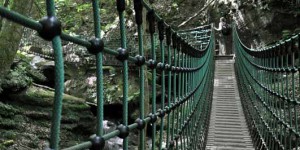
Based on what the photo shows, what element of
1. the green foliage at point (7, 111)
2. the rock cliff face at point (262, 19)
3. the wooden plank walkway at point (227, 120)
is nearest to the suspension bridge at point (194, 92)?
the wooden plank walkway at point (227, 120)

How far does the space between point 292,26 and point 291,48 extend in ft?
22.2

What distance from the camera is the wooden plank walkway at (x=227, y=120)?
4.09m

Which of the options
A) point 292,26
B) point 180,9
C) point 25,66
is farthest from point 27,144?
point 180,9

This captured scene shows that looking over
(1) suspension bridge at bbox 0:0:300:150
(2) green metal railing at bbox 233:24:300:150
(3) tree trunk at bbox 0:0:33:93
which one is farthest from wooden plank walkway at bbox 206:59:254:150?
(3) tree trunk at bbox 0:0:33:93

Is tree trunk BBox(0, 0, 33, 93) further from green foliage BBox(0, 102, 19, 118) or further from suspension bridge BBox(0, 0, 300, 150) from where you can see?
green foliage BBox(0, 102, 19, 118)

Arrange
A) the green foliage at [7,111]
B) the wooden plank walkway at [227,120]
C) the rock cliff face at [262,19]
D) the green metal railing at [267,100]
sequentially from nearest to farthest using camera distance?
the green metal railing at [267,100], the wooden plank walkway at [227,120], the green foliage at [7,111], the rock cliff face at [262,19]

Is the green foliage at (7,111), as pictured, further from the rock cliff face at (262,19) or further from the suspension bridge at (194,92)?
the rock cliff face at (262,19)

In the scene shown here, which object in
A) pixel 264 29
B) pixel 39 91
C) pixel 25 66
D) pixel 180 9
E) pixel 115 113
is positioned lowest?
pixel 115 113

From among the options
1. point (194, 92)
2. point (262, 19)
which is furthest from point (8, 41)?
point (262, 19)

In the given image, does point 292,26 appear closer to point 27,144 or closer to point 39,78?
point 39,78

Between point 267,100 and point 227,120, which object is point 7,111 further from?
point 267,100

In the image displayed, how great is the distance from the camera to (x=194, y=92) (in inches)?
120

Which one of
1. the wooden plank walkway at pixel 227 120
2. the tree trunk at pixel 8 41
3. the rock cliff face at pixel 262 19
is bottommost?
the wooden plank walkway at pixel 227 120

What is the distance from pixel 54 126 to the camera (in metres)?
0.51
